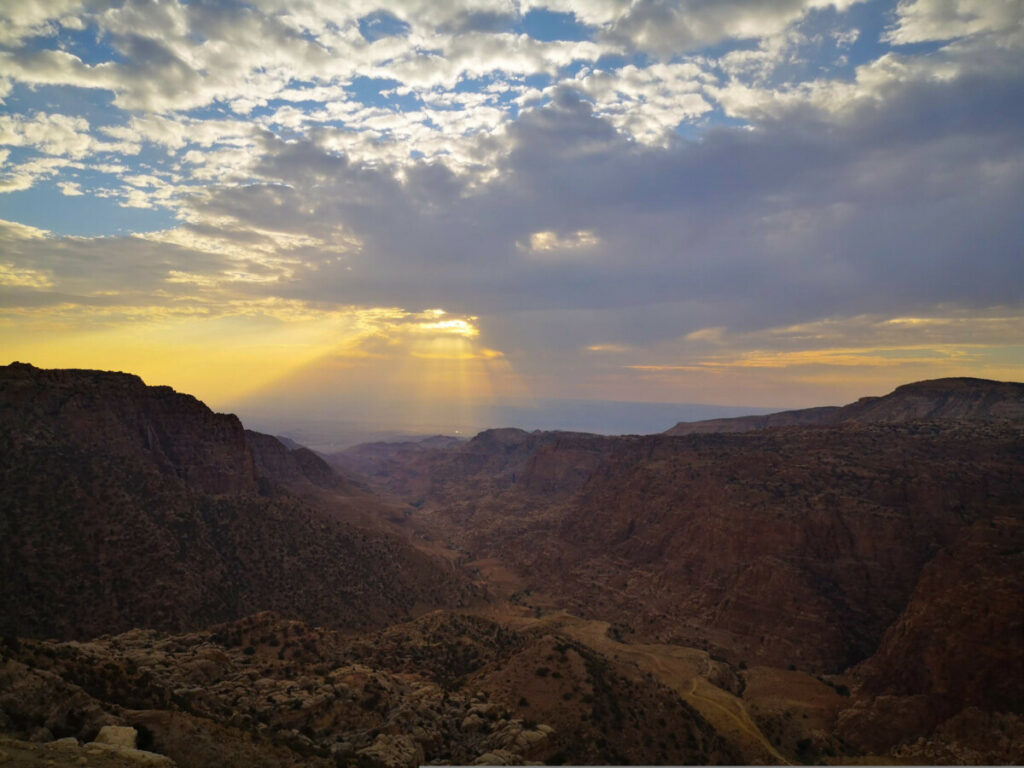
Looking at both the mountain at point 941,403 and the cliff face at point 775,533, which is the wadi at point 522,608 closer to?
the cliff face at point 775,533

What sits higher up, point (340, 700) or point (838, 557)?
point (340, 700)

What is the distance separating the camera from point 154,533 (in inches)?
1570

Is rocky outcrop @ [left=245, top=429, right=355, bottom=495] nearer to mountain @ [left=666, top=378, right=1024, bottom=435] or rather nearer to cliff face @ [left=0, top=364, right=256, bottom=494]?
cliff face @ [left=0, top=364, right=256, bottom=494]

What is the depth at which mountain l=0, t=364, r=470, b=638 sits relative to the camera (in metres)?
34.1

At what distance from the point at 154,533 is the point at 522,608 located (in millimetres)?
36296

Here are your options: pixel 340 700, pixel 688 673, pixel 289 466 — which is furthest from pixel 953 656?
pixel 289 466

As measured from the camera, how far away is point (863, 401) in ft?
340

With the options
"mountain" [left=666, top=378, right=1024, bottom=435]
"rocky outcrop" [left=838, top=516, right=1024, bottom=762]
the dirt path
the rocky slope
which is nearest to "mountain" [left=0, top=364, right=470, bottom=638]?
the rocky slope

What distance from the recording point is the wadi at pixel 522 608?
20609 millimetres

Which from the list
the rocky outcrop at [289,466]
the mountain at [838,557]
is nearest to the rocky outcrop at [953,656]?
the mountain at [838,557]

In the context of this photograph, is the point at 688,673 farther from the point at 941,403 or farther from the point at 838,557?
the point at 941,403

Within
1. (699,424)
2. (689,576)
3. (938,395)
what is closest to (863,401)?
(938,395)

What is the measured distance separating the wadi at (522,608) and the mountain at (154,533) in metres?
0.20

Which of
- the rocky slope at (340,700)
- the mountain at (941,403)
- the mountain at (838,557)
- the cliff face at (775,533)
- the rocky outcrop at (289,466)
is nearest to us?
the rocky slope at (340,700)
